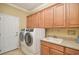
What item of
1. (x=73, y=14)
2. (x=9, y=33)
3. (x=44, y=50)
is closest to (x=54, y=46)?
(x=44, y=50)

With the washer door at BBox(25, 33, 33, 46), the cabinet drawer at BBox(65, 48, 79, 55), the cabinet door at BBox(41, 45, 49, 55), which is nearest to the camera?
the cabinet drawer at BBox(65, 48, 79, 55)

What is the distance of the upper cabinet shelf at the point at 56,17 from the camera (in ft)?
4.48

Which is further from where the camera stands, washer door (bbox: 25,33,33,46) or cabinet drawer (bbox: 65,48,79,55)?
washer door (bbox: 25,33,33,46)

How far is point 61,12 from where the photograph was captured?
1396 millimetres

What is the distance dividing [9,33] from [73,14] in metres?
1.05

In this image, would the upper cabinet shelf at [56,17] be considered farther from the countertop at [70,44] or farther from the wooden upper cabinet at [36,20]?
the countertop at [70,44]

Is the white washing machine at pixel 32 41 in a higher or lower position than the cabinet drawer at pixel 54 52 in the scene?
higher

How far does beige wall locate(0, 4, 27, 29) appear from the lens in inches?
50.8

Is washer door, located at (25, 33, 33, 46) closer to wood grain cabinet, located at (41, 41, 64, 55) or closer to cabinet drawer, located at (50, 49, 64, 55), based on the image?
wood grain cabinet, located at (41, 41, 64, 55)

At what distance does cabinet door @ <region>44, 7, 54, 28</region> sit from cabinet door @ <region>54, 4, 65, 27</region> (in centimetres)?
7

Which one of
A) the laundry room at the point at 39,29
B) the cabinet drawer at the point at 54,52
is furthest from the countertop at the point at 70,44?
the cabinet drawer at the point at 54,52

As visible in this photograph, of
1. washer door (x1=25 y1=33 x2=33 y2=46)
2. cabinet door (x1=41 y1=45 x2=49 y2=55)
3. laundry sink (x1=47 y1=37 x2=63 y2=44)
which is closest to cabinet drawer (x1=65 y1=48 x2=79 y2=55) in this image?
laundry sink (x1=47 y1=37 x2=63 y2=44)

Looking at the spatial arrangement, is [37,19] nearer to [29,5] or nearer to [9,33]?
[29,5]
